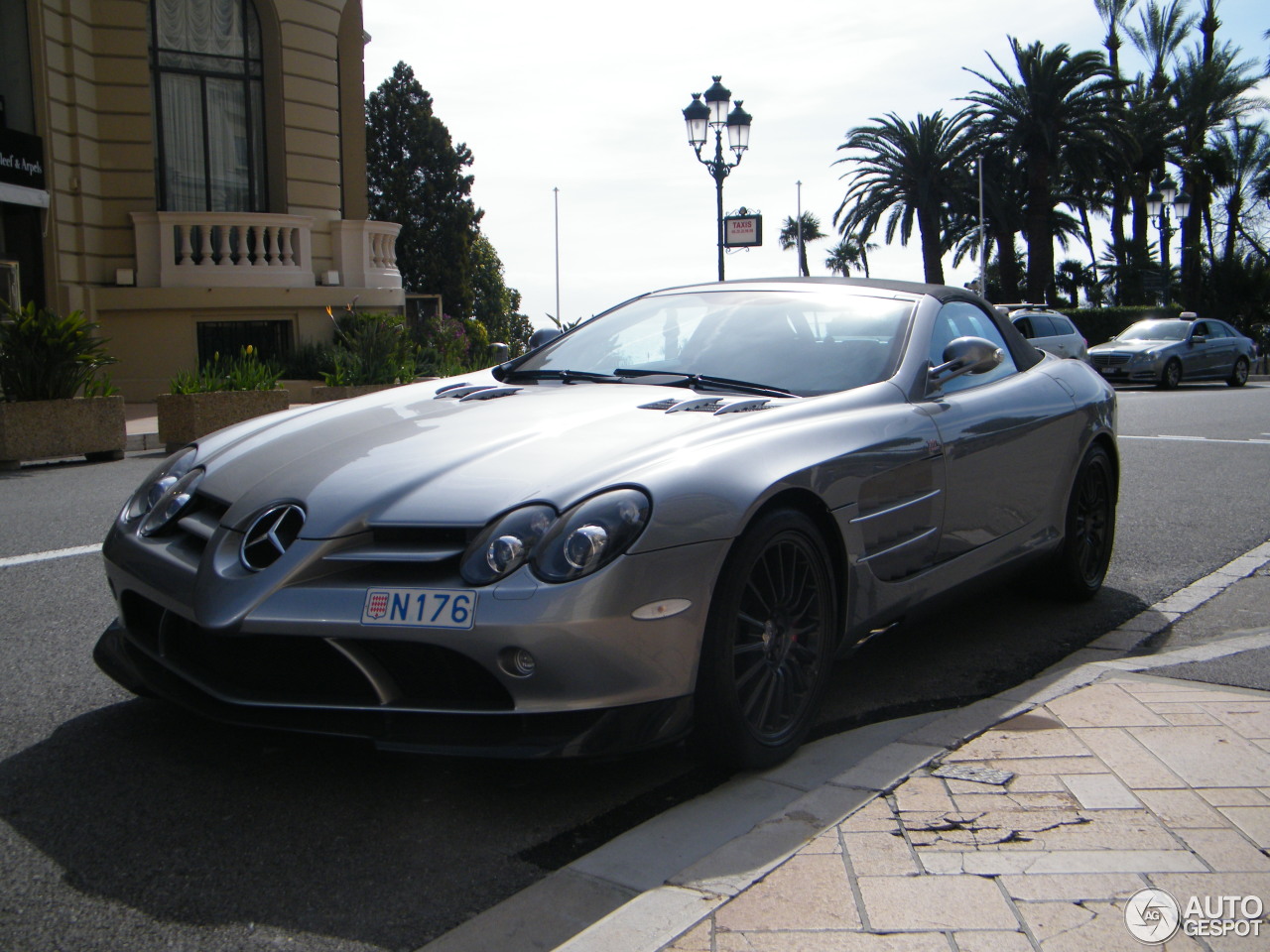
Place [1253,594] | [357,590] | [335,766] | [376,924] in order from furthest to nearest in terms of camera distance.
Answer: [1253,594] → [335,766] → [357,590] → [376,924]

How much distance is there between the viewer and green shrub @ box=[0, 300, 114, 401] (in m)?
10.9

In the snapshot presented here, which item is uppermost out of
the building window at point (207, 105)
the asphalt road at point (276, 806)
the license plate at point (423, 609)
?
the building window at point (207, 105)

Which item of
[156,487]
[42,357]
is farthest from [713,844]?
[42,357]

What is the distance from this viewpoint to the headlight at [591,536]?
286 centimetres

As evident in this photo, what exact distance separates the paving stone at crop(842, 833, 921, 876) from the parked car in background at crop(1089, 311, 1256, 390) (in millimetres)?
23971

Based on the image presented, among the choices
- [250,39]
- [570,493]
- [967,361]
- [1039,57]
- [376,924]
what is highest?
[1039,57]

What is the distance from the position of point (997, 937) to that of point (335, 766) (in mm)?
1794

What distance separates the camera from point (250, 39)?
19000 millimetres

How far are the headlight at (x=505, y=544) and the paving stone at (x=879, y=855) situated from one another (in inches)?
38.5

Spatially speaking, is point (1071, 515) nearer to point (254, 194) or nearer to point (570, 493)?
point (570, 493)

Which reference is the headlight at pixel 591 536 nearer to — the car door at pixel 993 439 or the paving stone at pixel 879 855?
the paving stone at pixel 879 855

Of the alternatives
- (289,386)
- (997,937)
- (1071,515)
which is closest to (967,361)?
(1071,515)

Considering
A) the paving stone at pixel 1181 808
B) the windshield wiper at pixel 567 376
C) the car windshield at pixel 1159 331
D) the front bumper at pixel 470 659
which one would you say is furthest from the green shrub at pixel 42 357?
the car windshield at pixel 1159 331

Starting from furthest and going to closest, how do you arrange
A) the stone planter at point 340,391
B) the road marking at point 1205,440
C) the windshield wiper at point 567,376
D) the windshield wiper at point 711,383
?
the stone planter at point 340,391, the road marking at point 1205,440, the windshield wiper at point 567,376, the windshield wiper at point 711,383
